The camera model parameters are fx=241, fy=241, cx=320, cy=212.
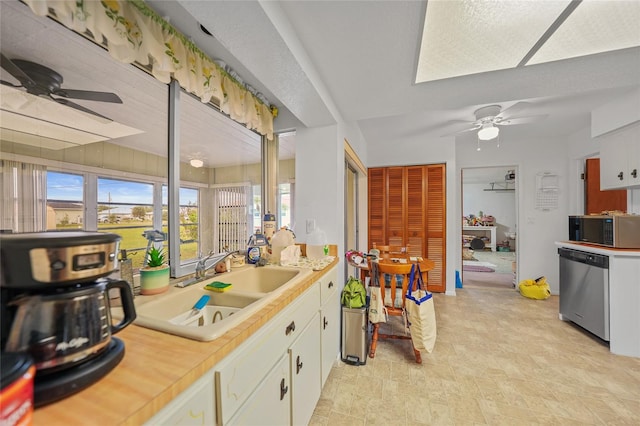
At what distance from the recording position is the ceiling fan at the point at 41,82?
0.83 metres

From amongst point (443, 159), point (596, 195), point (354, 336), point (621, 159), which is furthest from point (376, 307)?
point (596, 195)

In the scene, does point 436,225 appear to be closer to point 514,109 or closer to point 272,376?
point 514,109

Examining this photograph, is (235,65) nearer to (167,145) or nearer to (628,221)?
(167,145)

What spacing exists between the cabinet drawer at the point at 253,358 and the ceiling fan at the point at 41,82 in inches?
47.5

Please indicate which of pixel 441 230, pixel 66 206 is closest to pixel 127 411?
pixel 66 206

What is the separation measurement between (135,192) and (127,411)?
1255 mm

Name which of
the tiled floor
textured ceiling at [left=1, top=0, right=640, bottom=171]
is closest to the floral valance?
textured ceiling at [left=1, top=0, right=640, bottom=171]

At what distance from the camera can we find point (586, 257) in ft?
8.02

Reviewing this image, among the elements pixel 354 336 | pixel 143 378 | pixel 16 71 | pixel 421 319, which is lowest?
pixel 354 336

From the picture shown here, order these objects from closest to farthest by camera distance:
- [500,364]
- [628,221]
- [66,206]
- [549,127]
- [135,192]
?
[66,206] → [135,192] → [500,364] → [628,221] → [549,127]

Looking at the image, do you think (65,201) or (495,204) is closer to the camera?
(65,201)

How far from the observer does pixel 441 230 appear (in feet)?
12.2

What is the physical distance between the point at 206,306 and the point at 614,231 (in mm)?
3484

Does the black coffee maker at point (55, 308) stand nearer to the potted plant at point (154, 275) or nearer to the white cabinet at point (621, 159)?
the potted plant at point (154, 275)
